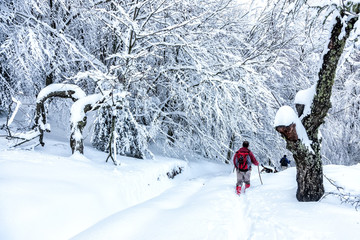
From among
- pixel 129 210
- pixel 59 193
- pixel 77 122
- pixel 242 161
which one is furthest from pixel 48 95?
pixel 242 161

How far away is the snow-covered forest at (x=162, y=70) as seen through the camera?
759 centimetres

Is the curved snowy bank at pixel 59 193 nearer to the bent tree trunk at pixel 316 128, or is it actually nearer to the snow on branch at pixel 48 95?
the snow on branch at pixel 48 95

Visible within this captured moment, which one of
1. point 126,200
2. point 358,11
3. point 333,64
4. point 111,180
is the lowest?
point 126,200

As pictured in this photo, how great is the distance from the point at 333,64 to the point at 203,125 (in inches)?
287

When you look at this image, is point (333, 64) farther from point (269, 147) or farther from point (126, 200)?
point (269, 147)

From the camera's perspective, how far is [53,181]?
4.88 metres

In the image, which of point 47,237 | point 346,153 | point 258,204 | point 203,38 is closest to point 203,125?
point 203,38

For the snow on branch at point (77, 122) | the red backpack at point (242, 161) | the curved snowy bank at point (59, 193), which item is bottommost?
the curved snowy bank at point (59, 193)

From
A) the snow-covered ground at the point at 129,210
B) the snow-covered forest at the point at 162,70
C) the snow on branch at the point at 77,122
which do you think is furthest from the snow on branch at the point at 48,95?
the snow-covered ground at the point at 129,210

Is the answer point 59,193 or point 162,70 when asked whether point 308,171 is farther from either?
point 162,70

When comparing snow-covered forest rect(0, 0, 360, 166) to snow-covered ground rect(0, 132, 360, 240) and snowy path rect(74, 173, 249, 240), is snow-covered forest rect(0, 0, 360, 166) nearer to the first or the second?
snow-covered ground rect(0, 132, 360, 240)

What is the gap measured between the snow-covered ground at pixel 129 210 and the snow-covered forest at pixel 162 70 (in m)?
1.86

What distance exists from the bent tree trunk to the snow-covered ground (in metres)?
0.35

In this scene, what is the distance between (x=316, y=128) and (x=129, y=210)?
13.6 feet
